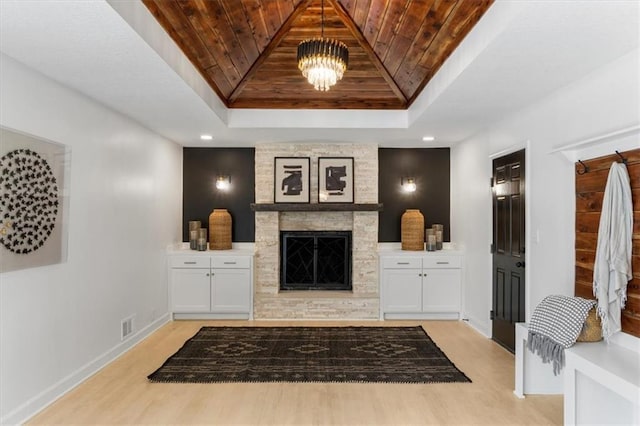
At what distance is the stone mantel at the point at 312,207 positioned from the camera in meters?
5.89

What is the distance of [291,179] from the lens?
602cm

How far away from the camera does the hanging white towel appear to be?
267cm

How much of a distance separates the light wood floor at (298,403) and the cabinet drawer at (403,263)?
1932mm

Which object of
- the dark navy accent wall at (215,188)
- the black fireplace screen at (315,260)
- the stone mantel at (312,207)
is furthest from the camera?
the dark navy accent wall at (215,188)

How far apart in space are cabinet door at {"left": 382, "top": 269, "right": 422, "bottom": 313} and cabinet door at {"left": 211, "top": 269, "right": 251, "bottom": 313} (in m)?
1.79

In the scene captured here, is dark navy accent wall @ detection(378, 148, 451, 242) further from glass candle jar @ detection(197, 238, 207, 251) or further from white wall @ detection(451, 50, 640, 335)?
glass candle jar @ detection(197, 238, 207, 251)

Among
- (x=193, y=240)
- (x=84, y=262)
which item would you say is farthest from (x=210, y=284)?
(x=84, y=262)

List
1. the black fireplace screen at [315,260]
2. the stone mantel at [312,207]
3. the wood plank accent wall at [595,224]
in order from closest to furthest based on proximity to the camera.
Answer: the wood plank accent wall at [595,224] < the stone mantel at [312,207] < the black fireplace screen at [315,260]

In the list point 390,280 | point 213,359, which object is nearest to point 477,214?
point 390,280

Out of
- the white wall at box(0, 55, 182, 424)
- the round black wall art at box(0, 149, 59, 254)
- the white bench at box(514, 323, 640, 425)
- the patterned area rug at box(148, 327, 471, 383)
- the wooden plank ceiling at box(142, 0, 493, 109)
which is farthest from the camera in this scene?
the patterned area rug at box(148, 327, 471, 383)

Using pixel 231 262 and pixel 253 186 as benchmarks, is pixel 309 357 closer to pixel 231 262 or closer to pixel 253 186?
pixel 231 262

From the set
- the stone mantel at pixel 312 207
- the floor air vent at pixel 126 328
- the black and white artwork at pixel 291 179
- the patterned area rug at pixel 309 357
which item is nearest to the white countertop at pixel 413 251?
the stone mantel at pixel 312 207

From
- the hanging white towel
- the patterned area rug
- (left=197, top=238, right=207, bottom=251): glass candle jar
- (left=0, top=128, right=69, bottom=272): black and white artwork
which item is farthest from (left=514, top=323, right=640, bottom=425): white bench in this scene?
(left=197, top=238, right=207, bottom=251): glass candle jar

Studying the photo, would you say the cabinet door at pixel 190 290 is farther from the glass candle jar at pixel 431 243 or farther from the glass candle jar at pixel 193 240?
the glass candle jar at pixel 431 243
